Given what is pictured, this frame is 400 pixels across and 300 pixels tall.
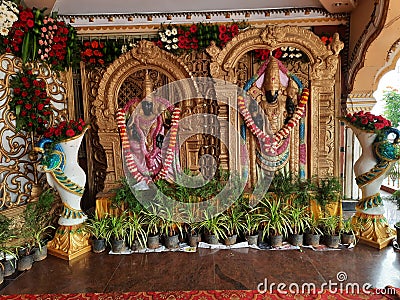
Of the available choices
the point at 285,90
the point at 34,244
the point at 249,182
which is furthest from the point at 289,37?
the point at 34,244

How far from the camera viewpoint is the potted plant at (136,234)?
3.69 m

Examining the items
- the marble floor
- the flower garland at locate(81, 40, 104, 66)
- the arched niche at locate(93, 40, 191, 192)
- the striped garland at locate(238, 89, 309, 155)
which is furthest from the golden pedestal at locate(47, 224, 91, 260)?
the striped garland at locate(238, 89, 309, 155)

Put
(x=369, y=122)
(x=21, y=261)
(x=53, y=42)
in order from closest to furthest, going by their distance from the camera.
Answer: (x=21, y=261), (x=369, y=122), (x=53, y=42)

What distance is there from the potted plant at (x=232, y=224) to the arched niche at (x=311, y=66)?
0.87 m

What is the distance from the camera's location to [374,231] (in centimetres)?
367

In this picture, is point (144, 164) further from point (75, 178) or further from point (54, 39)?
point (54, 39)

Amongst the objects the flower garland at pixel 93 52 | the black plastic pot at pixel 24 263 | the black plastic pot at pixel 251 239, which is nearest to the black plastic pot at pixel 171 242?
the black plastic pot at pixel 251 239

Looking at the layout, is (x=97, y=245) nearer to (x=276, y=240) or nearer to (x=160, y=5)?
(x=276, y=240)

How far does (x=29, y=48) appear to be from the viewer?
150 inches

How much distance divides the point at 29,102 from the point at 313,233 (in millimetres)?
3861

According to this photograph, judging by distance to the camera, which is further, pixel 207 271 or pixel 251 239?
pixel 251 239

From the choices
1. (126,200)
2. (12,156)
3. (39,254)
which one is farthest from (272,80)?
(39,254)

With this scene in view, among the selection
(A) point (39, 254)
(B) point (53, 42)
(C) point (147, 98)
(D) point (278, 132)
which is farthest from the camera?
(C) point (147, 98)

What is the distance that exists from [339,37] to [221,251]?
11.8ft
